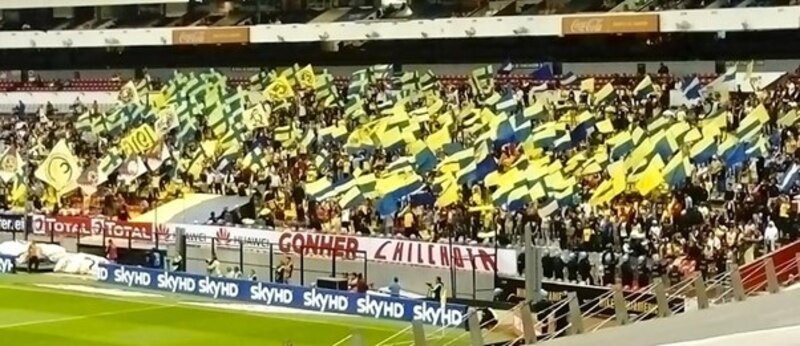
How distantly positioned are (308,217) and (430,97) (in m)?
8.84

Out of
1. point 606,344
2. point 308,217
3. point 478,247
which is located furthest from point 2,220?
point 606,344

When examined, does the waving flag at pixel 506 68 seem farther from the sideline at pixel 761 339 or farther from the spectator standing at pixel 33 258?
the sideline at pixel 761 339

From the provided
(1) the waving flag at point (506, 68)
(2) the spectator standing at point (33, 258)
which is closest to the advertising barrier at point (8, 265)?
(2) the spectator standing at point (33, 258)

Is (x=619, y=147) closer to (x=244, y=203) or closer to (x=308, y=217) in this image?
(x=308, y=217)

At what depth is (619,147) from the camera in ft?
107

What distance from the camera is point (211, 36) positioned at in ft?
170

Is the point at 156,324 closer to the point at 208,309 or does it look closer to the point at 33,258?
the point at 208,309

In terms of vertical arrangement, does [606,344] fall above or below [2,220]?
above

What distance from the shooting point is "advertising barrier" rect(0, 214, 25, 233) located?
40.9 meters

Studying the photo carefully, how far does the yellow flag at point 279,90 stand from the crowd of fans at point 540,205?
33.5 inches

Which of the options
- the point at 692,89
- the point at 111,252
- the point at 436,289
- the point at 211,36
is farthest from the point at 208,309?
the point at 211,36

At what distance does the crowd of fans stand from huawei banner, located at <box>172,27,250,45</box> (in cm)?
556

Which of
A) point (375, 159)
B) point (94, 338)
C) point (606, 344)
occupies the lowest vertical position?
point (94, 338)

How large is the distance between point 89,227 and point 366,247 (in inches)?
433
